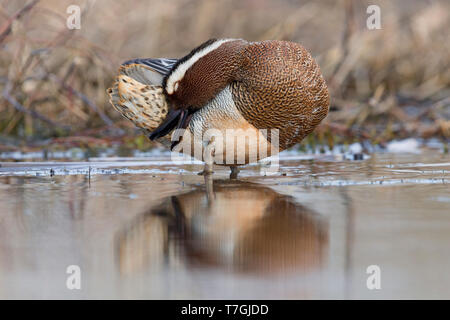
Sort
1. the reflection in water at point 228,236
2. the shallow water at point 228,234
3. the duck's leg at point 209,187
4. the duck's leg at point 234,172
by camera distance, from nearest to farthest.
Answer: the shallow water at point 228,234
the reflection in water at point 228,236
the duck's leg at point 209,187
the duck's leg at point 234,172

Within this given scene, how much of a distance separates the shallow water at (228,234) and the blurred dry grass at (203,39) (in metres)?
2.48

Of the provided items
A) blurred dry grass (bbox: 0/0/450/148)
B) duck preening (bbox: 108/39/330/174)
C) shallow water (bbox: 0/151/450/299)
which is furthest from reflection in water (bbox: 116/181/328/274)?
blurred dry grass (bbox: 0/0/450/148)

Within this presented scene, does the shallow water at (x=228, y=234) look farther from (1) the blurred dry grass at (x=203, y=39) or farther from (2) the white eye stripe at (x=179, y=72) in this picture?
(1) the blurred dry grass at (x=203, y=39)

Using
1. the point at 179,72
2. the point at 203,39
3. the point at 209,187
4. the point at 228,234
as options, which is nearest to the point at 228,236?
the point at 228,234

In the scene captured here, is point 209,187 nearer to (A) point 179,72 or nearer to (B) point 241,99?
(B) point 241,99

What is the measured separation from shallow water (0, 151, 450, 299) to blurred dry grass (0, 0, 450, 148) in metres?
2.48

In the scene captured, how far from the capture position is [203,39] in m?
10.6

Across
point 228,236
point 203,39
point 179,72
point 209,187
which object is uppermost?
point 203,39

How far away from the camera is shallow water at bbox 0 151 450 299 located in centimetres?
235

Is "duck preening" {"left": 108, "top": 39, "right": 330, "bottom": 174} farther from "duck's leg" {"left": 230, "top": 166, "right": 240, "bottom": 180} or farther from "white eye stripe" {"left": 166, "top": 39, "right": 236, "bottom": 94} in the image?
"duck's leg" {"left": 230, "top": 166, "right": 240, "bottom": 180}

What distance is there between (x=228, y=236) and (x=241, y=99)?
1652 mm

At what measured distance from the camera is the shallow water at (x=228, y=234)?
2.35m

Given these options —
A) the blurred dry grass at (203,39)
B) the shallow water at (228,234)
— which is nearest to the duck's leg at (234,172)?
the shallow water at (228,234)

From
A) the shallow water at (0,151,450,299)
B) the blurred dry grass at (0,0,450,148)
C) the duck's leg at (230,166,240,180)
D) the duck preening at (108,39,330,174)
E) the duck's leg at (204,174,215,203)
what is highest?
the blurred dry grass at (0,0,450,148)
